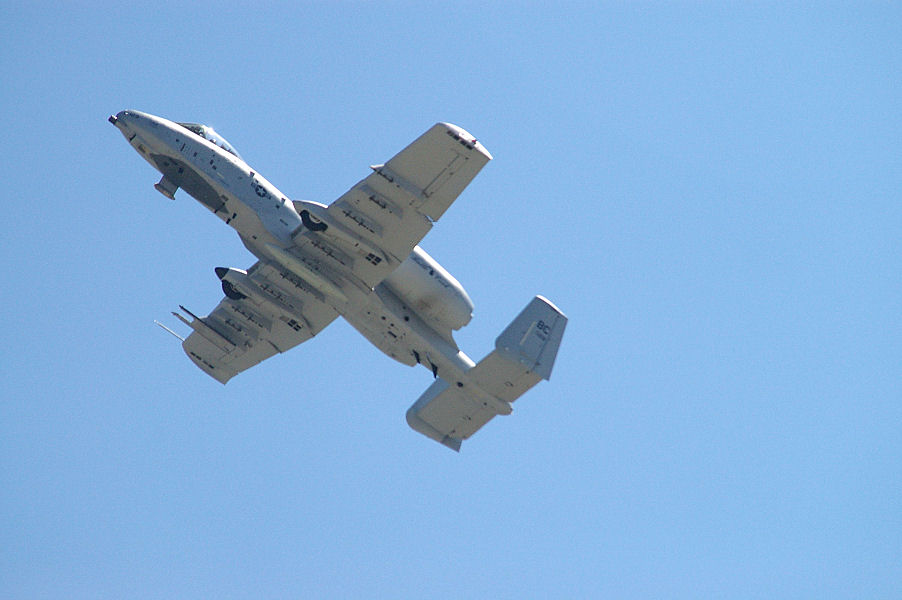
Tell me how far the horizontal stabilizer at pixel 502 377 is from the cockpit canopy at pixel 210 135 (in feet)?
32.1

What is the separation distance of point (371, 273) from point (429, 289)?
→ 74.7 inches

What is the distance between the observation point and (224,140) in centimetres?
3422

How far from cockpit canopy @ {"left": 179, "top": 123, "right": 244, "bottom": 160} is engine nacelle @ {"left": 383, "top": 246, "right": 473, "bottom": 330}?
6.27 m

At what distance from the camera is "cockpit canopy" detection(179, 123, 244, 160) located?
111 feet

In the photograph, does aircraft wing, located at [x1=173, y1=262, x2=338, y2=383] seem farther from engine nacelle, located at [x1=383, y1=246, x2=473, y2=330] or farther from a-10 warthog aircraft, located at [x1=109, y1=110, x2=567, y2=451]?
engine nacelle, located at [x1=383, y1=246, x2=473, y2=330]

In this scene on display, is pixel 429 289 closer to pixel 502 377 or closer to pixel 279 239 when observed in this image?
pixel 502 377

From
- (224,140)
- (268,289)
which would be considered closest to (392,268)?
(268,289)

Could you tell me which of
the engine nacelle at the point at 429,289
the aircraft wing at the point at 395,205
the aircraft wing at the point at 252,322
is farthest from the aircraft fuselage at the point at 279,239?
the aircraft wing at the point at 395,205

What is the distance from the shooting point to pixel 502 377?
3356 cm

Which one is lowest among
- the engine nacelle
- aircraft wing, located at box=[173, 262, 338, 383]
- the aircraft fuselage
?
aircraft wing, located at box=[173, 262, 338, 383]

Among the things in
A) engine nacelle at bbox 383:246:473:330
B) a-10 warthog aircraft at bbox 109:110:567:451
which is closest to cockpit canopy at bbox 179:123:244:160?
a-10 warthog aircraft at bbox 109:110:567:451

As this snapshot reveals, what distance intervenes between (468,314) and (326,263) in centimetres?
459

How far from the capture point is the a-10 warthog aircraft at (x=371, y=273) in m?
31.2

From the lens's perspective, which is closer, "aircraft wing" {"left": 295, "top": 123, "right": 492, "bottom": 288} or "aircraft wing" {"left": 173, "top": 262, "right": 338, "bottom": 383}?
"aircraft wing" {"left": 295, "top": 123, "right": 492, "bottom": 288}
